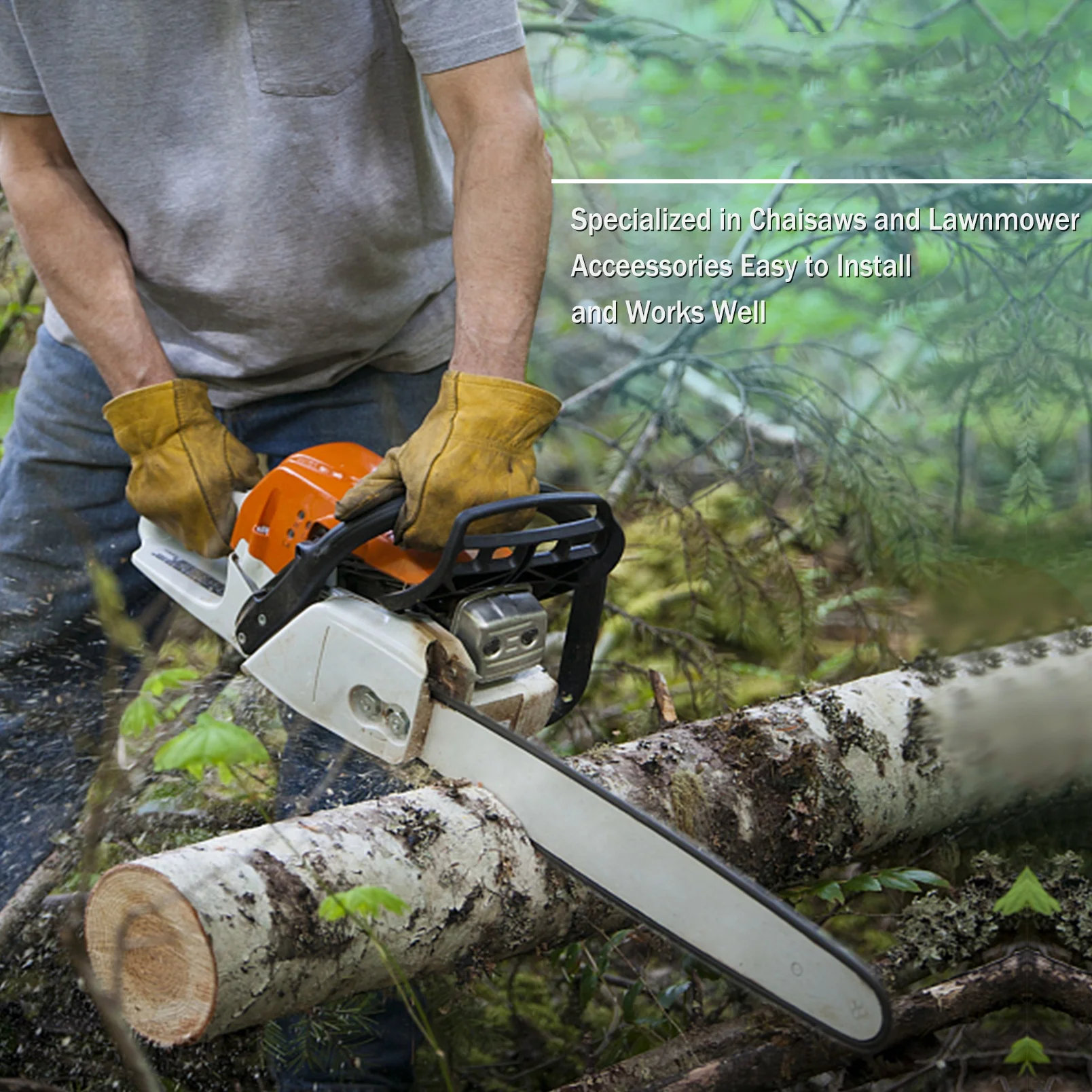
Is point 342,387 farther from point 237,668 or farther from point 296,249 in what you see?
point 237,668

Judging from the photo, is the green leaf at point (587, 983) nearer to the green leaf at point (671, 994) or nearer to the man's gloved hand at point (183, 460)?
the green leaf at point (671, 994)

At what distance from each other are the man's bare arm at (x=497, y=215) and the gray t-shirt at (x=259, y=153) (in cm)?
5

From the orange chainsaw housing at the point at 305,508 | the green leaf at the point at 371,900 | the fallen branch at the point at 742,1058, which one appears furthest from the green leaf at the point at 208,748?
the fallen branch at the point at 742,1058

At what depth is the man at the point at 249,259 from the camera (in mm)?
1544

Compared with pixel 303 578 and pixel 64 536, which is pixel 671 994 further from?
pixel 64 536

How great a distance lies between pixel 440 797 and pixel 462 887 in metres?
0.13

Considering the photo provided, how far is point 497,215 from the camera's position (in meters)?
1.55

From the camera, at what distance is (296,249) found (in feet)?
5.99

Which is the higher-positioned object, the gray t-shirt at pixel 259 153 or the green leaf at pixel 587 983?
the gray t-shirt at pixel 259 153

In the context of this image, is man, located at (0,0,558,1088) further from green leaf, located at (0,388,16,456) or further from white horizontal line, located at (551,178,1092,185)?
Answer: white horizontal line, located at (551,178,1092,185)

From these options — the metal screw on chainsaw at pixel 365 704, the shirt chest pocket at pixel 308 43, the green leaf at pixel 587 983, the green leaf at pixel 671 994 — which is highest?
the shirt chest pocket at pixel 308 43

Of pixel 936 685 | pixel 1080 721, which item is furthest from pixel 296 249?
pixel 1080 721

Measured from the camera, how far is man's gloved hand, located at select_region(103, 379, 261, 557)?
1.71 metres

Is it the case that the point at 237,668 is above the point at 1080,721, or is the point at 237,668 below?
below
